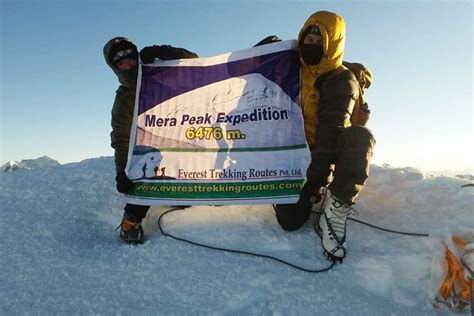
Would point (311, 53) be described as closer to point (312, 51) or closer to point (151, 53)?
point (312, 51)

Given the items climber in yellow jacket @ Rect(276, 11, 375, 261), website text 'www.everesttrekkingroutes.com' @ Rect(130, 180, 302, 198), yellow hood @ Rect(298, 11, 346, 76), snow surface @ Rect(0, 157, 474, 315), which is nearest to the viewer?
snow surface @ Rect(0, 157, 474, 315)

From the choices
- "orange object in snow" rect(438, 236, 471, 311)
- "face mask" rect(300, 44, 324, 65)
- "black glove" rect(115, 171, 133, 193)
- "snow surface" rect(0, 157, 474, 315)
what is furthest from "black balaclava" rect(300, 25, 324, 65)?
"black glove" rect(115, 171, 133, 193)

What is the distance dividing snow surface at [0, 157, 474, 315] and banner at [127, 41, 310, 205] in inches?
11.8

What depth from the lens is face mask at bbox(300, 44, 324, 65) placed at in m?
3.30

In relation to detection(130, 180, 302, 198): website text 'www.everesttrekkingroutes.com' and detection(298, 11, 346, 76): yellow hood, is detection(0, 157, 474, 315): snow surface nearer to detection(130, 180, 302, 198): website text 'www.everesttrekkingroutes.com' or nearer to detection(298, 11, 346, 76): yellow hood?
detection(130, 180, 302, 198): website text 'www.everesttrekkingroutes.com'

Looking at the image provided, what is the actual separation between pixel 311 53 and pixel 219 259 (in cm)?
186

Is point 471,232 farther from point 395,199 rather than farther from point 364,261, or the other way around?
point 395,199

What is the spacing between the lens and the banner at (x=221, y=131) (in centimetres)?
345

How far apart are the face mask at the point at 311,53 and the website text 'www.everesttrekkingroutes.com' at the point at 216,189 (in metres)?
1.04

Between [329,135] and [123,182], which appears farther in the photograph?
[123,182]

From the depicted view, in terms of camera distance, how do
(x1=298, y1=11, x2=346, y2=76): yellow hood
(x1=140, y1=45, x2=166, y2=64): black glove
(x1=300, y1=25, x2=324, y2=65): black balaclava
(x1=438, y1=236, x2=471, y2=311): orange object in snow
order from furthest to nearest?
1. (x1=140, y1=45, x2=166, y2=64): black glove
2. (x1=300, y1=25, x2=324, y2=65): black balaclava
3. (x1=298, y1=11, x2=346, y2=76): yellow hood
4. (x1=438, y1=236, x2=471, y2=311): orange object in snow

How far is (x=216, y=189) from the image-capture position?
3.52 meters

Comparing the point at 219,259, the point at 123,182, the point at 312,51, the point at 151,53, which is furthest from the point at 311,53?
the point at 123,182

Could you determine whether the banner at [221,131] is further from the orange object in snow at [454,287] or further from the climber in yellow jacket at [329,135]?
the orange object in snow at [454,287]
